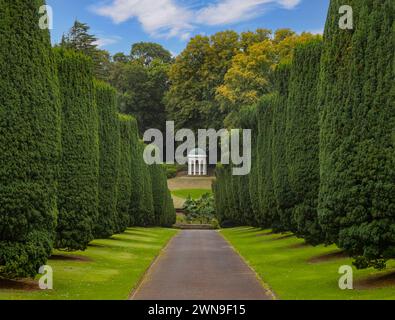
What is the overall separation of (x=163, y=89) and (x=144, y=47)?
21.5 meters

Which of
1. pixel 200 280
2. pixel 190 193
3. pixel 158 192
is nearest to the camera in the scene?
pixel 200 280

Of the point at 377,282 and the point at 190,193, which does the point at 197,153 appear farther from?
the point at 377,282

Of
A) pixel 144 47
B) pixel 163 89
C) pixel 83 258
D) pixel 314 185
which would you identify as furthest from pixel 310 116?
pixel 144 47

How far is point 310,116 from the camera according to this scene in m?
24.9

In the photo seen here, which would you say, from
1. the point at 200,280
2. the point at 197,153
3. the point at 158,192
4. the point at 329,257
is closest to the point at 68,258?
the point at 200,280

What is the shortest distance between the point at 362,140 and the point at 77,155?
1158 cm


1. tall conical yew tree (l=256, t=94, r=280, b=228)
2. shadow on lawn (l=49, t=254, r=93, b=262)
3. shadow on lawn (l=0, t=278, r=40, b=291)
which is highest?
tall conical yew tree (l=256, t=94, r=280, b=228)

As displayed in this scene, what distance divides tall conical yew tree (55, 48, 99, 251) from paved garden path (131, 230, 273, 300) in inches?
127

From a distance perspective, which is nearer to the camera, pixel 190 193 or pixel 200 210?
pixel 200 210

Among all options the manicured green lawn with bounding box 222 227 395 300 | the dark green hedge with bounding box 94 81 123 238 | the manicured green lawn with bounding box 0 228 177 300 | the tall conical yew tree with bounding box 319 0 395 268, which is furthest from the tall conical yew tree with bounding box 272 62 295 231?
Answer: the tall conical yew tree with bounding box 319 0 395 268

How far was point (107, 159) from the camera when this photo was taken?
3119cm

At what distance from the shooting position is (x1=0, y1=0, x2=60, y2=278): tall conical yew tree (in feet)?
52.1

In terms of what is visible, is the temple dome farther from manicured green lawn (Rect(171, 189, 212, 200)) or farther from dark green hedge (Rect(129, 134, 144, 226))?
dark green hedge (Rect(129, 134, 144, 226))
